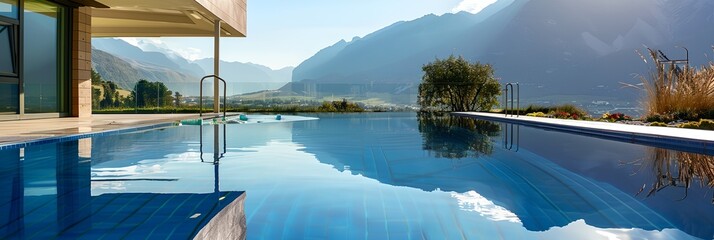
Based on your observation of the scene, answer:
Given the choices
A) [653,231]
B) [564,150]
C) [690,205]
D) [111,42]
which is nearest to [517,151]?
[564,150]

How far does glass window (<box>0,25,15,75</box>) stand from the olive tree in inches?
608

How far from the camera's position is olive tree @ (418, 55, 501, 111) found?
70.6 feet

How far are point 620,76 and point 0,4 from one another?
85.5 metres

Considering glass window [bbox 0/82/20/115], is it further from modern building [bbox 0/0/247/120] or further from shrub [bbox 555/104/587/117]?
shrub [bbox 555/104/587/117]

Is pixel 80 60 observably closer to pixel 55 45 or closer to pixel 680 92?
pixel 55 45

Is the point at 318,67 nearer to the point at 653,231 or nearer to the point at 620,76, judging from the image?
the point at 620,76

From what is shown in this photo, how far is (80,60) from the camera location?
1281cm

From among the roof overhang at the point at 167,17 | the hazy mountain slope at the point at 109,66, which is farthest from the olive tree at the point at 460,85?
the hazy mountain slope at the point at 109,66

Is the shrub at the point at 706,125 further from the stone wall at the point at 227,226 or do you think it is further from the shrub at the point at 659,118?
the stone wall at the point at 227,226

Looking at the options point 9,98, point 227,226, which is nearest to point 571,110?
point 9,98

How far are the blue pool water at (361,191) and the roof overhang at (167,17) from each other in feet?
19.7

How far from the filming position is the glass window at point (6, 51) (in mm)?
10352

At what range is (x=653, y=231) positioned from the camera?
2828mm

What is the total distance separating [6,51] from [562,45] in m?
88.5
